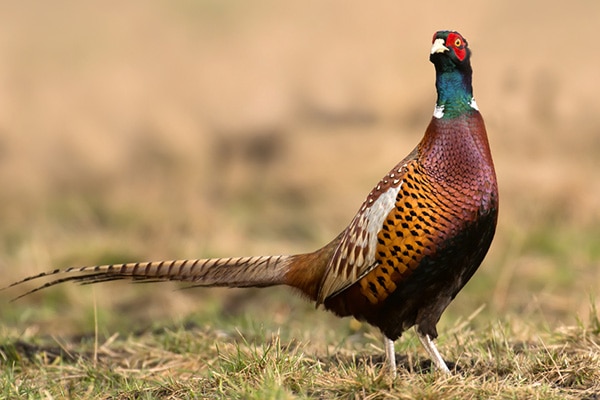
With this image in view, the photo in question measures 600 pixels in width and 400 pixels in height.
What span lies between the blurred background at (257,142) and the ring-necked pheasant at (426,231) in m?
2.24

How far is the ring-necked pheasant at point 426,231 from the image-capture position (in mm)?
3998

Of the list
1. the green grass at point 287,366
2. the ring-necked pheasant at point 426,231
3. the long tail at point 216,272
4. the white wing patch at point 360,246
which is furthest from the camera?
the long tail at point 216,272

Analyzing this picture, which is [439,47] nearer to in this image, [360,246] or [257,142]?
[360,246]

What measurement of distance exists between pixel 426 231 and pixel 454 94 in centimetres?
64

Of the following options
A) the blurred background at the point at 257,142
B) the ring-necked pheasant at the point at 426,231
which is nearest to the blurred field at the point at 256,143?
the blurred background at the point at 257,142

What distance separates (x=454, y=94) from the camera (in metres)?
4.20

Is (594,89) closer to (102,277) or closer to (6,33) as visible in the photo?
(102,277)

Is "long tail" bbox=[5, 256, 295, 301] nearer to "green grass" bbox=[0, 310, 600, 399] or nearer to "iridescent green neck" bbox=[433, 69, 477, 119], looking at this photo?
"green grass" bbox=[0, 310, 600, 399]

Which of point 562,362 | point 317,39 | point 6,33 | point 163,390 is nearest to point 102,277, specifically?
point 163,390

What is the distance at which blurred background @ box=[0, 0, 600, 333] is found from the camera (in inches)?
300

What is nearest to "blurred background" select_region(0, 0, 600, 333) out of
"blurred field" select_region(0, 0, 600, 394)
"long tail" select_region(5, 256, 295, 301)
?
"blurred field" select_region(0, 0, 600, 394)

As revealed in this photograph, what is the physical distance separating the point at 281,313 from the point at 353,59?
708 centimetres

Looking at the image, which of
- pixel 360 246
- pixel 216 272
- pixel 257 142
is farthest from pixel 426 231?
pixel 257 142

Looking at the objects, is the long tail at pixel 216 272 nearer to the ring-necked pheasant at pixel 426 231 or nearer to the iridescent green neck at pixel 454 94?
the ring-necked pheasant at pixel 426 231
